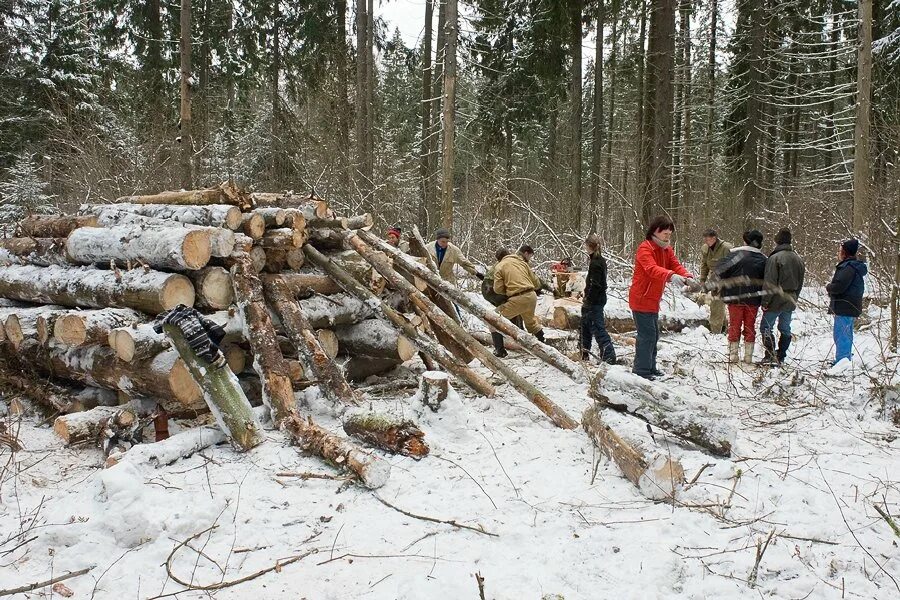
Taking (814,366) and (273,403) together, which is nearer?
(273,403)

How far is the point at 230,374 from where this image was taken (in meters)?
4.80

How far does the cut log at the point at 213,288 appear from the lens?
19.1 feet

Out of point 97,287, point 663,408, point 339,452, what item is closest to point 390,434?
point 339,452

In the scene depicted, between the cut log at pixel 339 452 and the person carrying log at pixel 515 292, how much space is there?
13.3 ft

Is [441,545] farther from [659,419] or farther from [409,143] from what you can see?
[409,143]

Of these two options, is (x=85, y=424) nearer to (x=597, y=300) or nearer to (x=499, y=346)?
(x=499, y=346)

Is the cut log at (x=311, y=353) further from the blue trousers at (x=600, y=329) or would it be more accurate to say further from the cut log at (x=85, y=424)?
the blue trousers at (x=600, y=329)

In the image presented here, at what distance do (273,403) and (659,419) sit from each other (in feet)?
10.9

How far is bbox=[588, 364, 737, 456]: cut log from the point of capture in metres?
4.46

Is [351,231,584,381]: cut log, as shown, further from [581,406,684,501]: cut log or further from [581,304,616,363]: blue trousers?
[581,304,616,363]: blue trousers

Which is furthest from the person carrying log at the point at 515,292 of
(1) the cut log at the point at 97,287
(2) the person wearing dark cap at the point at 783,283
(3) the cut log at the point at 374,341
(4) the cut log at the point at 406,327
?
(1) the cut log at the point at 97,287

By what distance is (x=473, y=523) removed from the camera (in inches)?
139

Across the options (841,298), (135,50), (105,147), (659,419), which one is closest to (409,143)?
(135,50)

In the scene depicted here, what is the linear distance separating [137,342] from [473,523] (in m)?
3.49
